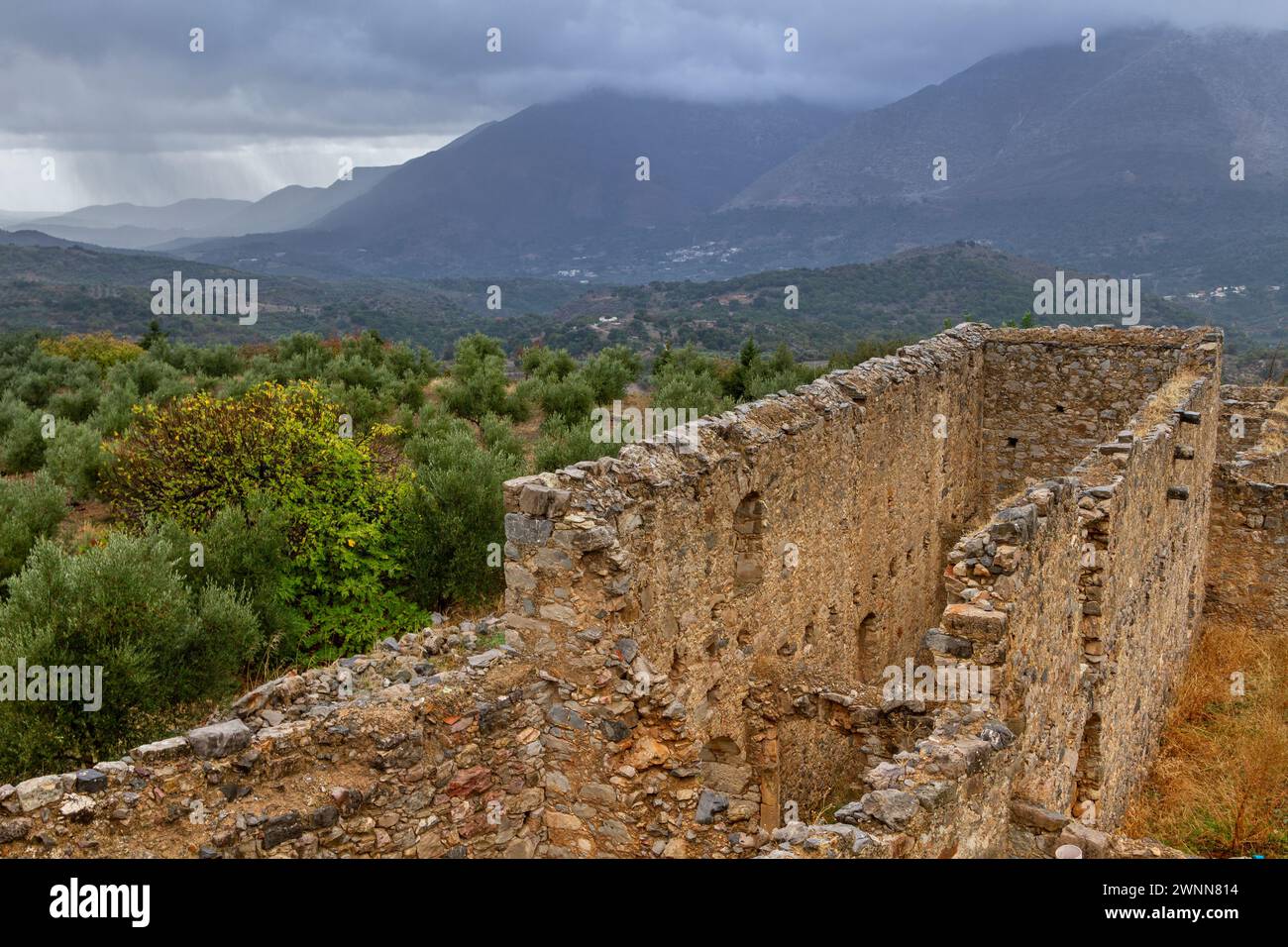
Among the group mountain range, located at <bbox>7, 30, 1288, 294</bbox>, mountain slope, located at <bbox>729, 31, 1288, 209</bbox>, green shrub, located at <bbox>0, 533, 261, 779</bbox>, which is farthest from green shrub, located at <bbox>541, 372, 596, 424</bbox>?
mountain slope, located at <bbox>729, 31, 1288, 209</bbox>

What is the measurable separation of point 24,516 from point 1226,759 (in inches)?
690

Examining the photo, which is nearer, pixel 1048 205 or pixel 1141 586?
pixel 1141 586

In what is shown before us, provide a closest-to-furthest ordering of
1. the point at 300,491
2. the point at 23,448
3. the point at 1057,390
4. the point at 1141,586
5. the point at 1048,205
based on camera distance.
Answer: the point at 1141,586
the point at 300,491
the point at 1057,390
the point at 23,448
the point at 1048,205

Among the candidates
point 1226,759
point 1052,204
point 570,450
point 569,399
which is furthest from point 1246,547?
point 1052,204

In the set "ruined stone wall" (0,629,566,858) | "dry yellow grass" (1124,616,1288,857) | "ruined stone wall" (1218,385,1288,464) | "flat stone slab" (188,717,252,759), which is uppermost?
"ruined stone wall" (1218,385,1288,464)

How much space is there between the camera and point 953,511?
16.5 metres

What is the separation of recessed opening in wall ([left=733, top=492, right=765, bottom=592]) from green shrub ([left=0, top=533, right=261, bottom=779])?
18.6ft

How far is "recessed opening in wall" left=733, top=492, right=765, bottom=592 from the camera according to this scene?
9570 millimetres

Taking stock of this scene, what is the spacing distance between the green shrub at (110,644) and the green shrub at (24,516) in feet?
13.9

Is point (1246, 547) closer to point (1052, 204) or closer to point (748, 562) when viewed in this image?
point (748, 562)

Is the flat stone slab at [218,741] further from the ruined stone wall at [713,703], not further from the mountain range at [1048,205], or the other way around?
the mountain range at [1048,205]

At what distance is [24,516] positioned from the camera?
53.1 feet

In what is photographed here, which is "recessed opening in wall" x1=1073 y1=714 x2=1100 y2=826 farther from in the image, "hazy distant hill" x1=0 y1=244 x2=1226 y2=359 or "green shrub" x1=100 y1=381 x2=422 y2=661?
"hazy distant hill" x1=0 y1=244 x2=1226 y2=359

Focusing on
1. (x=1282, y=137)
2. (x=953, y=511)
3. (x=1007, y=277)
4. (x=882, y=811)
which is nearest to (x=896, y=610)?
(x=953, y=511)
